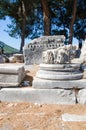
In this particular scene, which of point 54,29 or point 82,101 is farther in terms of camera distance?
point 54,29

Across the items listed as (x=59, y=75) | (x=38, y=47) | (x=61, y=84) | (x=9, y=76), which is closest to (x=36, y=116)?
(x=61, y=84)

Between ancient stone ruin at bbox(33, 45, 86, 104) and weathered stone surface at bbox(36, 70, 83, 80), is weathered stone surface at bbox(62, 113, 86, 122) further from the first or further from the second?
weathered stone surface at bbox(36, 70, 83, 80)

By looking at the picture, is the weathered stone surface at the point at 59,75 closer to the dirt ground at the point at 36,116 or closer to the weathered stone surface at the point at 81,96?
the weathered stone surface at the point at 81,96

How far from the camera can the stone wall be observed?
32.2ft

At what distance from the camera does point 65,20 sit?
73.9ft

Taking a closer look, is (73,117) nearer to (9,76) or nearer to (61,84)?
(61,84)

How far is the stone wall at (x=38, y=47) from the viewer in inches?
386

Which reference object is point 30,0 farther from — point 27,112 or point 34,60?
point 27,112

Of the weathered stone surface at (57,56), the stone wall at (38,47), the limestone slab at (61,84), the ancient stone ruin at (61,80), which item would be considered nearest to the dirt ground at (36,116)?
the ancient stone ruin at (61,80)

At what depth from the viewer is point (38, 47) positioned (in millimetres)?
10000

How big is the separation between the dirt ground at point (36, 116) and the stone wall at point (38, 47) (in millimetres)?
4540

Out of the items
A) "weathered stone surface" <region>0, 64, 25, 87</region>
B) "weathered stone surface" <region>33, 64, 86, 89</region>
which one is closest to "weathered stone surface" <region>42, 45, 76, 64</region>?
"weathered stone surface" <region>33, 64, 86, 89</region>

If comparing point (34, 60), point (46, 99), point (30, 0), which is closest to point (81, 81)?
point (46, 99)

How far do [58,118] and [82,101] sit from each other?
34.9 inches
